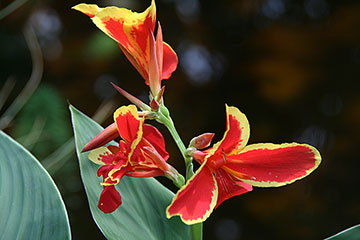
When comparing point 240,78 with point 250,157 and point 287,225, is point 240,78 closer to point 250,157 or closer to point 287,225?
point 287,225

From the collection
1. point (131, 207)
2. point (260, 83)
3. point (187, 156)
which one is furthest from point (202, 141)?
point (260, 83)

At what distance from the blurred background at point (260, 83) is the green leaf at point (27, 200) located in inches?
31.6

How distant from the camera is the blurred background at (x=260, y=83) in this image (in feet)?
3.95

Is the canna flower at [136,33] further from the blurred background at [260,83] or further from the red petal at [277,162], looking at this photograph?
the blurred background at [260,83]

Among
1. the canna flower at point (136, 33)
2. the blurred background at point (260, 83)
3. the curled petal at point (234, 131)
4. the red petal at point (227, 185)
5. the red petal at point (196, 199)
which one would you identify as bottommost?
the blurred background at point (260, 83)

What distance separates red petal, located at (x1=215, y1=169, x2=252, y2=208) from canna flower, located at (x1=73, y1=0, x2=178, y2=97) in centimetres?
9

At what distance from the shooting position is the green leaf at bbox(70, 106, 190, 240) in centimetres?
37

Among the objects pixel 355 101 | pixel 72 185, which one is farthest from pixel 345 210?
pixel 72 185

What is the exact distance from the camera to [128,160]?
11.2 inches

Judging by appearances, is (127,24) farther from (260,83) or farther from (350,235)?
(260,83)

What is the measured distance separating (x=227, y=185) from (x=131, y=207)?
12cm

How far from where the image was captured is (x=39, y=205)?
347mm

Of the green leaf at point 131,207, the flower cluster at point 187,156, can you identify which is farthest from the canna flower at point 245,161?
the green leaf at point 131,207

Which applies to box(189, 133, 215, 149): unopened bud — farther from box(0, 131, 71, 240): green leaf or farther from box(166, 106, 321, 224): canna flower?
box(0, 131, 71, 240): green leaf
